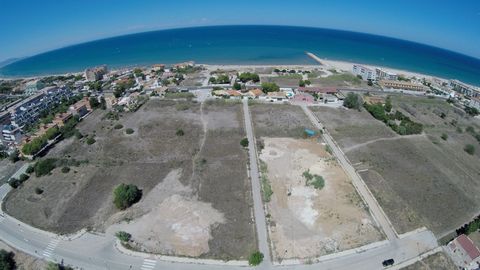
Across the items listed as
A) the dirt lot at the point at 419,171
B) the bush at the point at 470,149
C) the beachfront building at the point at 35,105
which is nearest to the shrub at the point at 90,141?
the beachfront building at the point at 35,105

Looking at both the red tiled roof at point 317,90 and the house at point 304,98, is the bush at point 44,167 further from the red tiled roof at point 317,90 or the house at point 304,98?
the red tiled roof at point 317,90

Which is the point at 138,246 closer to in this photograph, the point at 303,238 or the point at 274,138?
the point at 303,238

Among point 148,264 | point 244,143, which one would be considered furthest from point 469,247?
point 244,143

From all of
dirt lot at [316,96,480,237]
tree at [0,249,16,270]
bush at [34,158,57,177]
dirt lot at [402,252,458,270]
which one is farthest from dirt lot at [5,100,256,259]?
dirt lot at [316,96,480,237]

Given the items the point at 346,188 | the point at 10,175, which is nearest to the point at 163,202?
the point at 346,188

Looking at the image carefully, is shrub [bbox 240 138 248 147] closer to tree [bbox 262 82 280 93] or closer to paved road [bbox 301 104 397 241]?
paved road [bbox 301 104 397 241]
